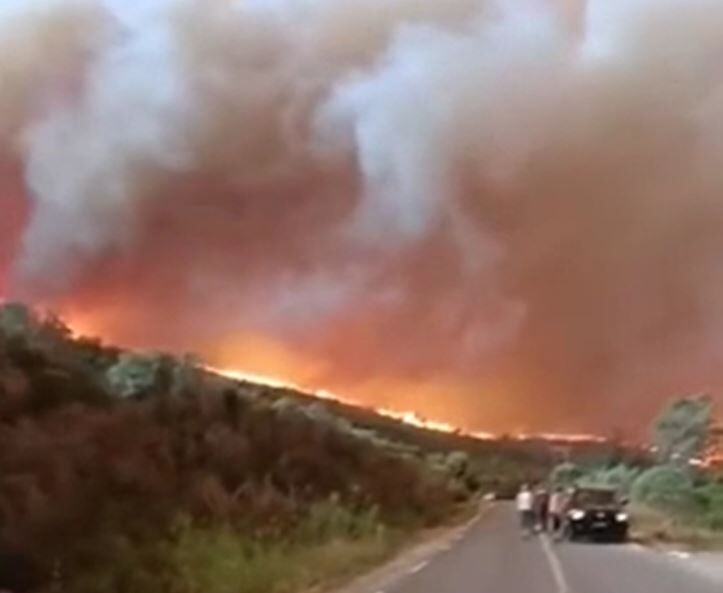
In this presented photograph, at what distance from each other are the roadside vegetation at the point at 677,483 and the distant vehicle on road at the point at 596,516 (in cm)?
110

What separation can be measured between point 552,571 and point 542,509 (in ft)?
84.0

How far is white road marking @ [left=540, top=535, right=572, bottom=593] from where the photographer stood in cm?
2356

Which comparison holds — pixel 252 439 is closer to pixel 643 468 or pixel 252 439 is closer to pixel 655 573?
pixel 655 573

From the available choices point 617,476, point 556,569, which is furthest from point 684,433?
point 556,569

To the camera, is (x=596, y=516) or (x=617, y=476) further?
(x=617, y=476)

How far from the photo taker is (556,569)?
28.9m

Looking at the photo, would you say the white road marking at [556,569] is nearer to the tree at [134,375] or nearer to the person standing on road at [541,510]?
the tree at [134,375]

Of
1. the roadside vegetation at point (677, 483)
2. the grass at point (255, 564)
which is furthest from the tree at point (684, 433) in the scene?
the grass at point (255, 564)

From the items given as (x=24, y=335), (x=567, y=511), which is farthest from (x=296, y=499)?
(x=24, y=335)

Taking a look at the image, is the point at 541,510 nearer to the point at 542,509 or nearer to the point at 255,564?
the point at 542,509

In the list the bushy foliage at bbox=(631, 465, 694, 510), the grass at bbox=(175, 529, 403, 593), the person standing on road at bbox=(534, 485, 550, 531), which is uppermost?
the bushy foliage at bbox=(631, 465, 694, 510)

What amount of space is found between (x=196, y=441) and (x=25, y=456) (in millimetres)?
15058

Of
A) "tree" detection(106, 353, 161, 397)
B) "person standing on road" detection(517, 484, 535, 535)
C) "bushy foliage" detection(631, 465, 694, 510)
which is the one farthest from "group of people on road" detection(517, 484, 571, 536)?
"tree" detection(106, 353, 161, 397)

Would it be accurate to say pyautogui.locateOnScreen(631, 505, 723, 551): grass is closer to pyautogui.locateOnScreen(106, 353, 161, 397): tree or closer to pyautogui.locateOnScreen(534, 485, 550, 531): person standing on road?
pyautogui.locateOnScreen(534, 485, 550, 531): person standing on road
